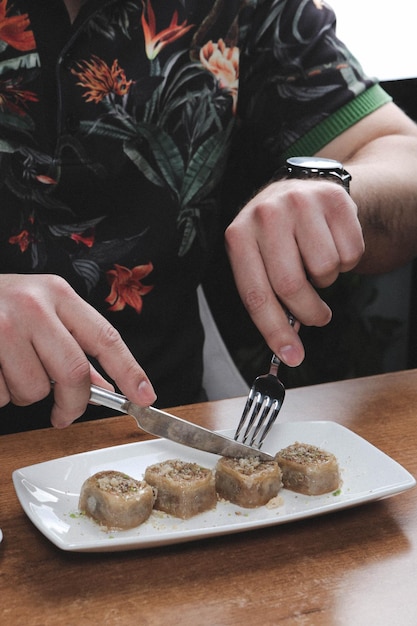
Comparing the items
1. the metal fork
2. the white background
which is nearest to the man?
the metal fork

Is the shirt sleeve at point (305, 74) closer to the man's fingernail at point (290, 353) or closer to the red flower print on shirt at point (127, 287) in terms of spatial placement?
the red flower print on shirt at point (127, 287)

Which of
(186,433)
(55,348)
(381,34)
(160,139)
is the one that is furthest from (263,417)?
(381,34)

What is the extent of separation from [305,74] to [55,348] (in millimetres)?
1027

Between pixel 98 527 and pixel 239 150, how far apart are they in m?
1.21

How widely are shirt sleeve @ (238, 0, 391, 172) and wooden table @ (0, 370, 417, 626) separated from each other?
0.94 meters

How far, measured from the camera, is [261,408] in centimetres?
117

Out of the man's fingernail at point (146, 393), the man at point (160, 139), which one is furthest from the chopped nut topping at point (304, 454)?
the man at point (160, 139)

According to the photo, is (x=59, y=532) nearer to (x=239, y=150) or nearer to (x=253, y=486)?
(x=253, y=486)

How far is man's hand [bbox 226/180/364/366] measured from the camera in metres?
1.13

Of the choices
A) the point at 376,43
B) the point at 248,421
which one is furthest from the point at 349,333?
the point at 248,421

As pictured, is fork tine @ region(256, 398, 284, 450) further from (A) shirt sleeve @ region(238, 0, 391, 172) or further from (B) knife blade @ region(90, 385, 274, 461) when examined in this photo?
(A) shirt sleeve @ region(238, 0, 391, 172)

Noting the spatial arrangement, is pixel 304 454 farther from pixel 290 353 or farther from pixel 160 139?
pixel 160 139

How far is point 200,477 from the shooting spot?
39.7 inches

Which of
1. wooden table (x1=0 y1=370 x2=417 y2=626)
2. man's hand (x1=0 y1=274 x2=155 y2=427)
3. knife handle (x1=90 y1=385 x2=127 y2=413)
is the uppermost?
man's hand (x1=0 y1=274 x2=155 y2=427)
